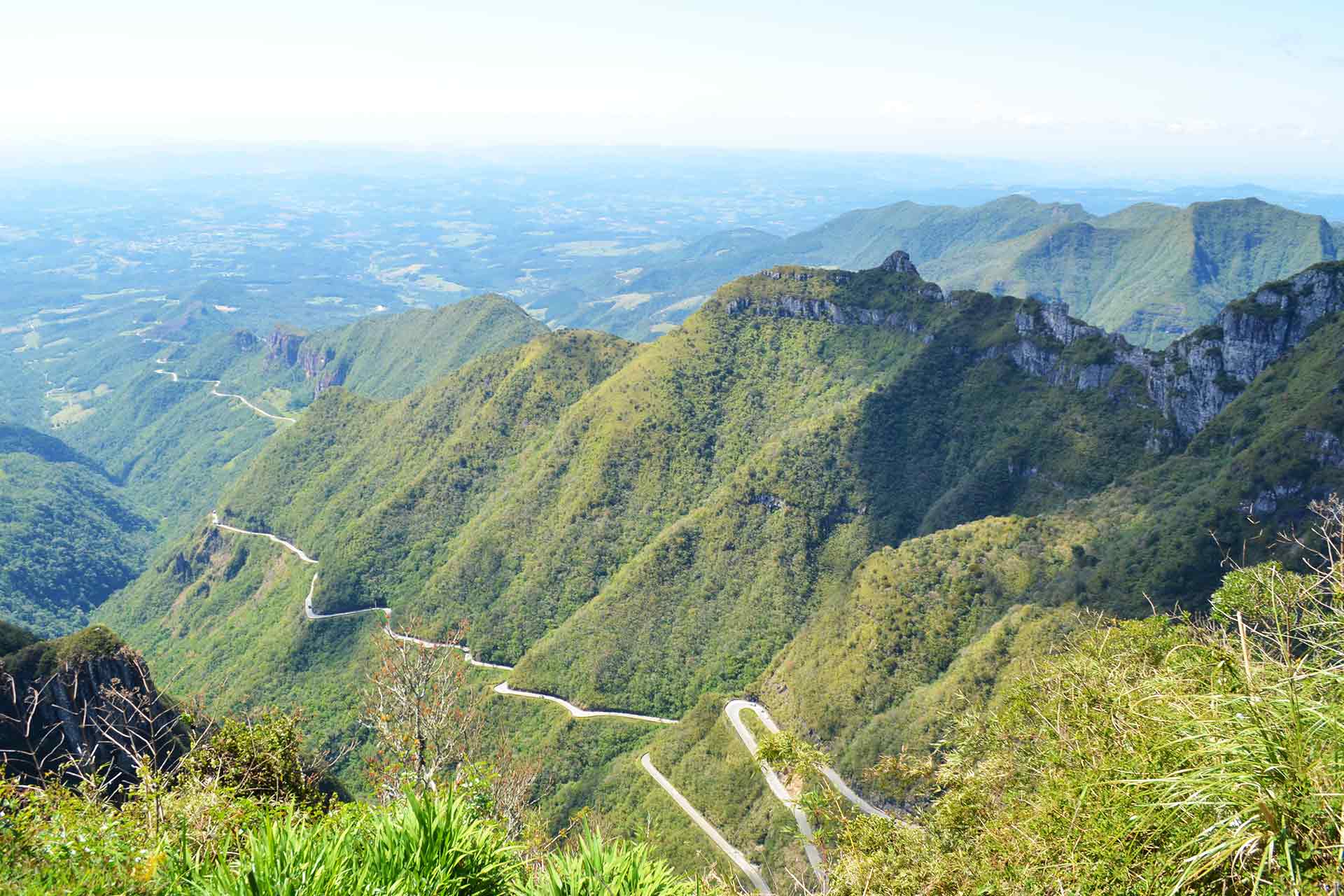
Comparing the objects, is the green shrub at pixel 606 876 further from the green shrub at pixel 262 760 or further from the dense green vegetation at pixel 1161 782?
the green shrub at pixel 262 760

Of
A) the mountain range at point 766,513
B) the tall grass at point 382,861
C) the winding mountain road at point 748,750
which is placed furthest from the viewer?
the mountain range at point 766,513

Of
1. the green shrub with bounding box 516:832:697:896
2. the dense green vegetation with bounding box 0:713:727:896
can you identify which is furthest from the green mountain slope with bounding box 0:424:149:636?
the green shrub with bounding box 516:832:697:896

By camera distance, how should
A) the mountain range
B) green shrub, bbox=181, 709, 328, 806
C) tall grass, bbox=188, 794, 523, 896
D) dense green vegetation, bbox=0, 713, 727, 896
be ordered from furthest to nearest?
the mountain range < green shrub, bbox=181, 709, 328, 806 < dense green vegetation, bbox=0, 713, 727, 896 < tall grass, bbox=188, 794, 523, 896

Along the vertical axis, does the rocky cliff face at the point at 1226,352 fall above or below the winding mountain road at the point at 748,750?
above

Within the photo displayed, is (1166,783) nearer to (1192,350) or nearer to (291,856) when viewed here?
(291,856)

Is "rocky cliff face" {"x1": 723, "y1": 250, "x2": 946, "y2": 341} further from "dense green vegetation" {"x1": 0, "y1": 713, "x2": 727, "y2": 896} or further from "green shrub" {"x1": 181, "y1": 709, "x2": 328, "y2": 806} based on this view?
"dense green vegetation" {"x1": 0, "y1": 713, "x2": 727, "y2": 896}

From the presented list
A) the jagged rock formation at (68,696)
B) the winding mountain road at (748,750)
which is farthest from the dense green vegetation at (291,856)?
the jagged rock formation at (68,696)
